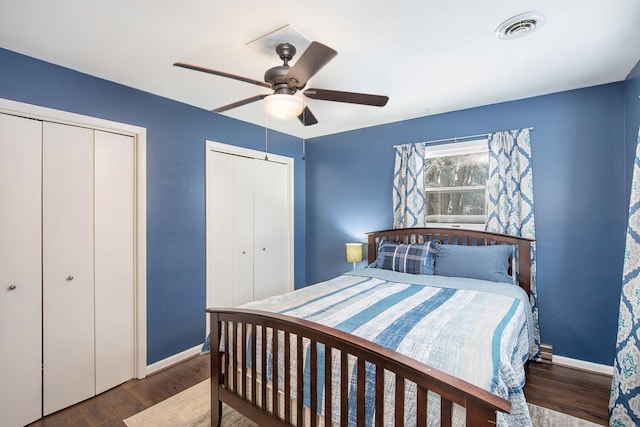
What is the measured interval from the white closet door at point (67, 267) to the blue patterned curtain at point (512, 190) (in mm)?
3648

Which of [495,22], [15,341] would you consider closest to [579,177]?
[495,22]

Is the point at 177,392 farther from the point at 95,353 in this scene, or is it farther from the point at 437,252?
the point at 437,252

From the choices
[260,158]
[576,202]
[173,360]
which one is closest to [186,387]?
[173,360]

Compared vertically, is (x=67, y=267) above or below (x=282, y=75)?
below

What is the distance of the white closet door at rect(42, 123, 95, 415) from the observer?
86.9 inches

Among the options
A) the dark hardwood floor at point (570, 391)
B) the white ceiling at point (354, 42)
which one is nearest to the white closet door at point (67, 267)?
the white ceiling at point (354, 42)

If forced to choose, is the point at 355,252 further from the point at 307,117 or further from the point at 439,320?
the point at 439,320

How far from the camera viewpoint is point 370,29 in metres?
1.83

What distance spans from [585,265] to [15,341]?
14.8 feet

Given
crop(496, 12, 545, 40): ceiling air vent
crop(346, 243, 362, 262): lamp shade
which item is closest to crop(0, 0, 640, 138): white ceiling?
crop(496, 12, 545, 40): ceiling air vent

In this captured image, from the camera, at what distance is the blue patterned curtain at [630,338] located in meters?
1.79

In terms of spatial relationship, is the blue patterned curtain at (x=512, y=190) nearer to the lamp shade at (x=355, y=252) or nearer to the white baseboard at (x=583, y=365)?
the white baseboard at (x=583, y=365)

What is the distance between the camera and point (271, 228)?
406cm

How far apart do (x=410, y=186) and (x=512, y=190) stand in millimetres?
1004
